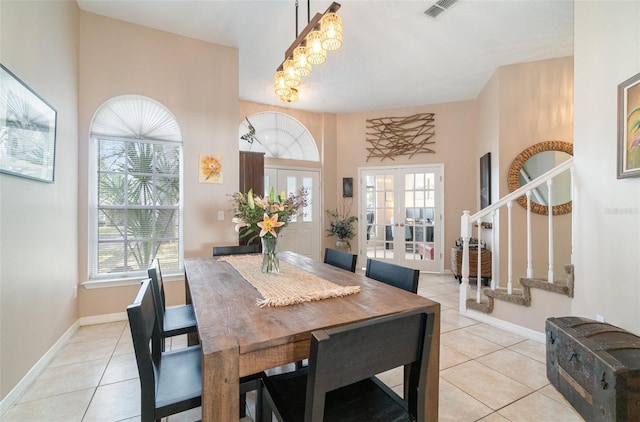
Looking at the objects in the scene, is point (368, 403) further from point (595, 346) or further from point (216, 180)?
point (216, 180)

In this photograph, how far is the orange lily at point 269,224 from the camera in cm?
170

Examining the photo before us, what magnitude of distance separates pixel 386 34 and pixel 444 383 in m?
3.38

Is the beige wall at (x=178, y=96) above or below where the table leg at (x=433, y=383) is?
above

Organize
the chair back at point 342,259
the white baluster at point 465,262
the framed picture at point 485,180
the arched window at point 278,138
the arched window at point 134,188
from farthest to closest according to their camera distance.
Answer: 1. the arched window at point 278,138
2. the framed picture at point 485,180
3. the white baluster at point 465,262
4. the arched window at point 134,188
5. the chair back at point 342,259

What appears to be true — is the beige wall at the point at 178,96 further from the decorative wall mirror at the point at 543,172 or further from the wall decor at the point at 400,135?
the decorative wall mirror at the point at 543,172

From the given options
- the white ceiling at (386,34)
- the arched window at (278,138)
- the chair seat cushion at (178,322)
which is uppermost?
the white ceiling at (386,34)

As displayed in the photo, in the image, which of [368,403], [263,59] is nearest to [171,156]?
[263,59]

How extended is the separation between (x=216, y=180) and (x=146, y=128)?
36.1 inches

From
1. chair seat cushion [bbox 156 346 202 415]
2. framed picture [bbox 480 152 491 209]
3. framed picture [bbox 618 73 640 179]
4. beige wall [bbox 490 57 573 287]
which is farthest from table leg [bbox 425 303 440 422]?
framed picture [bbox 480 152 491 209]

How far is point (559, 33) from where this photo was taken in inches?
122

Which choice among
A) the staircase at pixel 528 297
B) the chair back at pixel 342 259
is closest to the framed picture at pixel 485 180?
the staircase at pixel 528 297

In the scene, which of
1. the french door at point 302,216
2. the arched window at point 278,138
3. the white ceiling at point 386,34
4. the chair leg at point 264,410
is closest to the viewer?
the chair leg at point 264,410

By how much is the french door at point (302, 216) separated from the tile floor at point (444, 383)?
117 inches

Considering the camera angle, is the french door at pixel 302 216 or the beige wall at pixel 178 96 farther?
the french door at pixel 302 216
